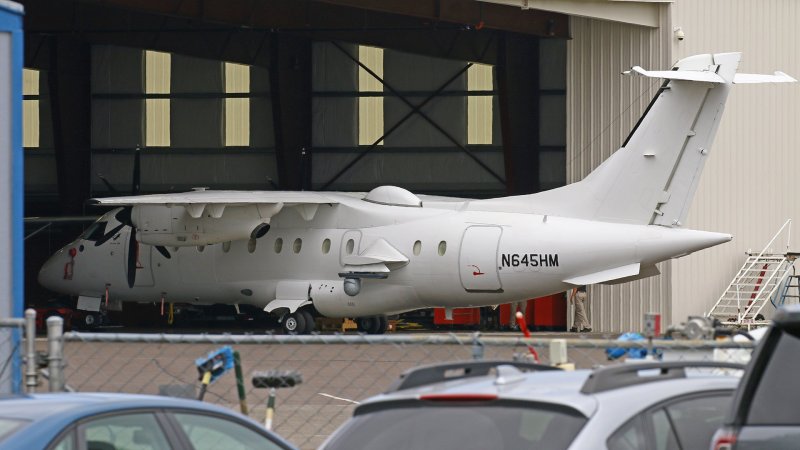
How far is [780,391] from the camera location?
17.1 ft

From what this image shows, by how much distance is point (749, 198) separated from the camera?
31922mm

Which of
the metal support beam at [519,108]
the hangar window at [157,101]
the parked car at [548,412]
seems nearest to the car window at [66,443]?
the parked car at [548,412]

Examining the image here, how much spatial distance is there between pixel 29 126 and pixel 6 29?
32.7 metres

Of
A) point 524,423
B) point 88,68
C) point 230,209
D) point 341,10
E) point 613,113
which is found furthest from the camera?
point 88,68

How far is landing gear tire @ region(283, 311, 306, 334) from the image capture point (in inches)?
1175

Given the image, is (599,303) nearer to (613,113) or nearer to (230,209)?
(613,113)

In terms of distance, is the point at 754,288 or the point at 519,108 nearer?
the point at 754,288

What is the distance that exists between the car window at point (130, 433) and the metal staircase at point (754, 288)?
26077 millimetres

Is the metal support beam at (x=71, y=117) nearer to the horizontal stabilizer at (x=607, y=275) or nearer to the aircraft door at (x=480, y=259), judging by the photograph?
the aircraft door at (x=480, y=259)

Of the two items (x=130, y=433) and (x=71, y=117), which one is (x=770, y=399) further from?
(x=71, y=117)

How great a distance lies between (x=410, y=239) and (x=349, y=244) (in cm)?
168

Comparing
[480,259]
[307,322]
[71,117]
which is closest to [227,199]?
[307,322]

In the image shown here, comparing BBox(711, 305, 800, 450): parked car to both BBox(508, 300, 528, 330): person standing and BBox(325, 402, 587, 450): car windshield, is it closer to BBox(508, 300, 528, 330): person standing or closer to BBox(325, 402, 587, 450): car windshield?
BBox(325, 402, 587, 450): car windshield

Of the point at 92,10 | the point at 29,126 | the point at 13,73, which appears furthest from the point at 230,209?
the point at 13,73
